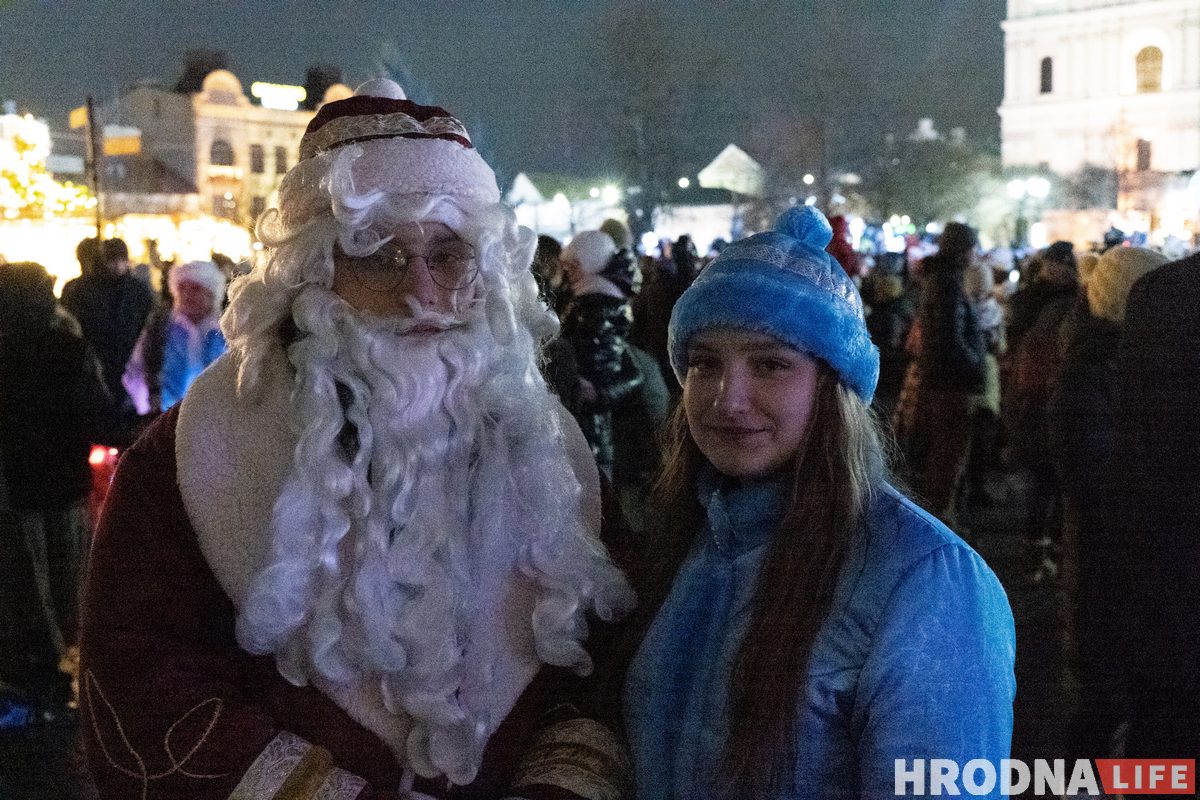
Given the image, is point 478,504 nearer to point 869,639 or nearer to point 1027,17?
point 869,639

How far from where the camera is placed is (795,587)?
6.43 feet

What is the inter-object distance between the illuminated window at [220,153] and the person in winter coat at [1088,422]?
192 feet

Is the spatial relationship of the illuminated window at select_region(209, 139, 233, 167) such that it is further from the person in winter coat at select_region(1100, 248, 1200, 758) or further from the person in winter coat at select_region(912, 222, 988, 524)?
the person in winter coat at select_region(1100, 248, 1200, 758)

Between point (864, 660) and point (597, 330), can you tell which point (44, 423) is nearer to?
point (597, 330)

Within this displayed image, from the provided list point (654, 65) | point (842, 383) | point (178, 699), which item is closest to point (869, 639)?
point (842, 383)

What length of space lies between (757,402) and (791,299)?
0.61ft

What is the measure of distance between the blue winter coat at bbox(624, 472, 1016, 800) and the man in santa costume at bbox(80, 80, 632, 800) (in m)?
0.26

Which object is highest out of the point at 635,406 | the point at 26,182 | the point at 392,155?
the point at 26,182

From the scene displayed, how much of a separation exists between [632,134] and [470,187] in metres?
31.4

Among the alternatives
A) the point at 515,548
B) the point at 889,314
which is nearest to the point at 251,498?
the point at 515,548

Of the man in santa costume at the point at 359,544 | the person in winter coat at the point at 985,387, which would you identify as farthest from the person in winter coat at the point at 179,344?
the person in winter coat at the point at 985,387

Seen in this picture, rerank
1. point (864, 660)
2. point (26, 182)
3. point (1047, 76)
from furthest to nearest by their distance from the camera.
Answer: point (1047, 76), point (26, 182), point (864, 660)

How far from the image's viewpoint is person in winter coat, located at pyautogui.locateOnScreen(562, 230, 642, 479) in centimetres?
622

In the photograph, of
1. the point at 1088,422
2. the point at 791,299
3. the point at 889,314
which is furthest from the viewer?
the point at 889,314
